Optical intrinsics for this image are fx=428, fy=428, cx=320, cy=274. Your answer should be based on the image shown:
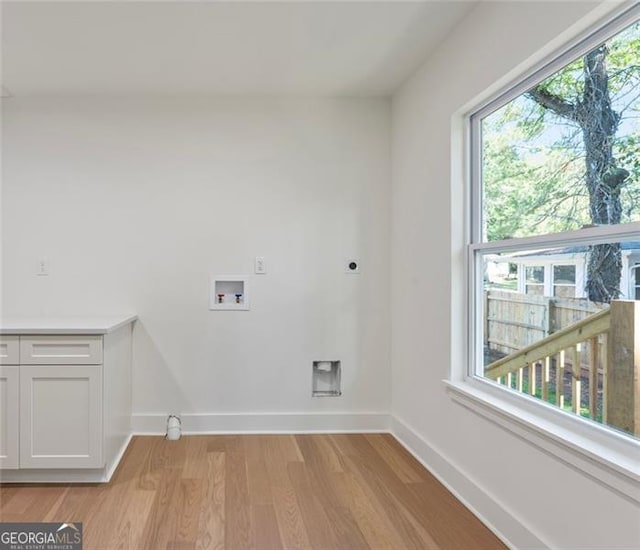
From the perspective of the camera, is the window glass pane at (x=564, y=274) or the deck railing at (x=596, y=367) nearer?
the deck railing at (x=596, y=367)

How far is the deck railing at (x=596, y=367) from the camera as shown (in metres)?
1.35

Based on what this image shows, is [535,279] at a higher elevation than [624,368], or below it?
higher

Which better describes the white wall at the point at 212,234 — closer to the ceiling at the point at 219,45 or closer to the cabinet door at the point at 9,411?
the ceiling at the point at 219,45

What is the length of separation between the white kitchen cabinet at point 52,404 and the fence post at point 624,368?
2267 mm

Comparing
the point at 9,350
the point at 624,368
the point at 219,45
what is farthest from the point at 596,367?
the point at 9,350

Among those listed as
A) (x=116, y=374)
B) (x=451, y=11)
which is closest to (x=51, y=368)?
(x=116, y=374)

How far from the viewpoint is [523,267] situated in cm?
186

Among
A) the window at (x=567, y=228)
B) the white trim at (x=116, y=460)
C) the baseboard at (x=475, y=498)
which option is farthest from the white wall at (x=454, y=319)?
the white trim at (x=116, y=460)

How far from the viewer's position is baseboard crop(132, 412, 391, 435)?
9.73ft

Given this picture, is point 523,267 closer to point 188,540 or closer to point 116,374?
point 188,540

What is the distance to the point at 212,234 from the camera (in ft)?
9.94

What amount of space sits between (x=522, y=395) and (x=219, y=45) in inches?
91.0

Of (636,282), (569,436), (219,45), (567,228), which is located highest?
(219,45)

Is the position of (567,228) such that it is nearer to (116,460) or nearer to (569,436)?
(569,436)
